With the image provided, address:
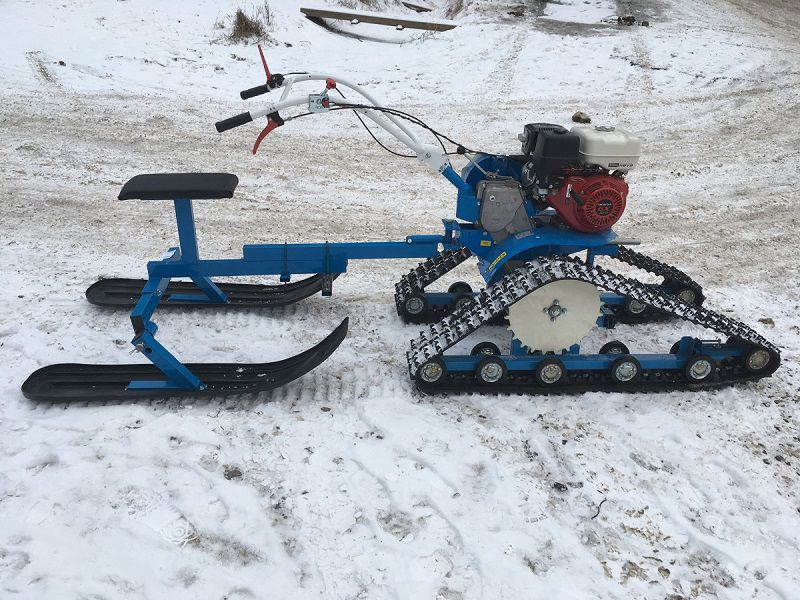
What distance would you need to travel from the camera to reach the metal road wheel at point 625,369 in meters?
4.34

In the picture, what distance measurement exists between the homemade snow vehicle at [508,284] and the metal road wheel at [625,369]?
0.01m

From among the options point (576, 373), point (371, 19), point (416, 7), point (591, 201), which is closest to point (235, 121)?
point (591, 201)

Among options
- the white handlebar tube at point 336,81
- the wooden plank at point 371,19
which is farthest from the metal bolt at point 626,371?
the wooden plank at point 371,19

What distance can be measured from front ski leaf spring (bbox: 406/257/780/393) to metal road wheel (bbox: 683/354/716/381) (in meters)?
0.05

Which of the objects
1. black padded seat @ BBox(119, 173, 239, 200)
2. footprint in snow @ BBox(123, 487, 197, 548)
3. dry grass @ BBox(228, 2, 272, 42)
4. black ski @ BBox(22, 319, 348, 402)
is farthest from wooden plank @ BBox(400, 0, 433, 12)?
footprint in snow @ BBox(123, 487, 197, 548)

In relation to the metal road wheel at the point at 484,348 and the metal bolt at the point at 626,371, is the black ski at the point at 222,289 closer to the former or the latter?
the metal road wheel at the point at 484,348

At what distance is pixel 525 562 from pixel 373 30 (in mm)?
13723

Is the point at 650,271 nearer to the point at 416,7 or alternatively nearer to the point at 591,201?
the point at 591,201

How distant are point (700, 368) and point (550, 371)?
1.10 m

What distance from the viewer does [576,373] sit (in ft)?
14.6

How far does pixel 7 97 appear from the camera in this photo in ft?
31.2

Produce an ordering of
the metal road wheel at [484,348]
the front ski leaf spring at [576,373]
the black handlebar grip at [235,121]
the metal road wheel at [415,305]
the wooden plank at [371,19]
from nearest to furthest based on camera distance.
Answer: the black handlebar grip at [235,121]
the front ski leaf spring at [576,373]
the metal road wheel at [484,348]
the metal road wheel at [415,305]
the wooden plank at [371,19]

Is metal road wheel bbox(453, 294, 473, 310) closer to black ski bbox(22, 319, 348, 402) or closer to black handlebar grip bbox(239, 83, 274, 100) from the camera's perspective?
black ski bbox(22, 319, 348, 402)

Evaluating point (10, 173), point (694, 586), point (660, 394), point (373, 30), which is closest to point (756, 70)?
point (373, 30)
